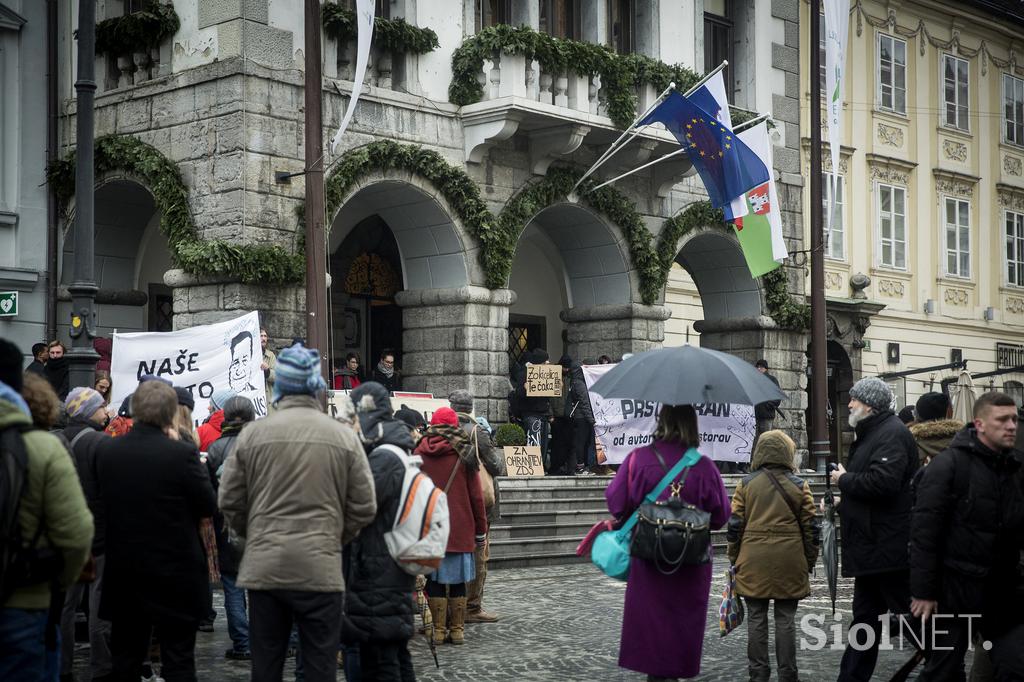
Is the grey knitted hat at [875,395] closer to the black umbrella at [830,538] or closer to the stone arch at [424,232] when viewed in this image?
the black umbrella at [830,538]

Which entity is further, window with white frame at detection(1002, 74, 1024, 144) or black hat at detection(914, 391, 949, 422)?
window with white frame at detection(1002, 74, 1024, 144)

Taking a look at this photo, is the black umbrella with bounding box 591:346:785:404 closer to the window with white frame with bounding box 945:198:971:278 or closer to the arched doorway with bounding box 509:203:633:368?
the arched doorway with bounding box 509:203:633:368

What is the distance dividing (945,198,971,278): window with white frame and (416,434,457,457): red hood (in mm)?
24132

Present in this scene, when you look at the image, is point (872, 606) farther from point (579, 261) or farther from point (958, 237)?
point (958, 237)

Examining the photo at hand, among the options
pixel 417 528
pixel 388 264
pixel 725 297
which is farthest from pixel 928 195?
pixel 417 528

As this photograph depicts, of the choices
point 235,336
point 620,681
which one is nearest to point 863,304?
point 235,336

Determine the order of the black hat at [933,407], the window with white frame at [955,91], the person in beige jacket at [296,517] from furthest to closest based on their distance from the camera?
the window with white frame at [955,91] < the black hat at [933,407] < the person in beige jacket at [296,517]

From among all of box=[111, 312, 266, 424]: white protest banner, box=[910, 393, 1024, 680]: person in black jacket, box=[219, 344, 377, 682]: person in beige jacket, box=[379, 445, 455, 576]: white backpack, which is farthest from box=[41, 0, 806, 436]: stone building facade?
box=[910, 393, 1024, 680]: person in black jacket

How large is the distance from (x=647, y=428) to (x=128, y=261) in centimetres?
746

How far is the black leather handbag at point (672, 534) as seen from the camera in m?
8.26

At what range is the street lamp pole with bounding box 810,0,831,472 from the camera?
2430cm

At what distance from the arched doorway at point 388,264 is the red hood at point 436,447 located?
770 cm

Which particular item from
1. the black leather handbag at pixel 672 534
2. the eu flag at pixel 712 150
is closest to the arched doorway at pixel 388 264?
Answer: the eu flag at pixel 712 150

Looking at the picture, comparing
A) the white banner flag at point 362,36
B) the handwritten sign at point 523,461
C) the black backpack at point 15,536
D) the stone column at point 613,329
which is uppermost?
the white banner flag at point 362,36
